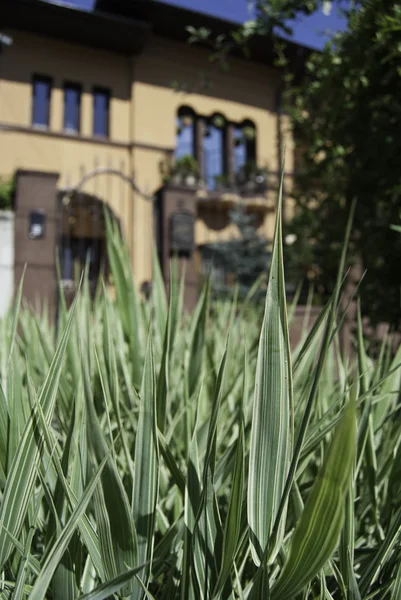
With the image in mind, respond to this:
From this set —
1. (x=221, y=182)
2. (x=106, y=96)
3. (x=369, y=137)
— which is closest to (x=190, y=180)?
(x=221, y=182)

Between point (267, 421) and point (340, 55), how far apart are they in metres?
2.05

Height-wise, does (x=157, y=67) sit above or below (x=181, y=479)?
above

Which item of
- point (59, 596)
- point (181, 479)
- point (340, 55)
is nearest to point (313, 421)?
point (181, 479)

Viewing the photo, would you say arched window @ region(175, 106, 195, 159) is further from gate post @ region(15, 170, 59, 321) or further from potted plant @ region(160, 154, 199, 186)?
gate post @ region(15, 170, 59, 321)

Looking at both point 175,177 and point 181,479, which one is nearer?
point 181,479

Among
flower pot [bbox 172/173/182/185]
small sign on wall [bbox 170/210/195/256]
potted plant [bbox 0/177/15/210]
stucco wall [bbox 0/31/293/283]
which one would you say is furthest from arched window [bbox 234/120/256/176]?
small sign on wall [bbox 170/210/195/256]

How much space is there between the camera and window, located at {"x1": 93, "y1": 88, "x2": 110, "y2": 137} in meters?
10.4

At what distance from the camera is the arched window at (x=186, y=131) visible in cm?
1113

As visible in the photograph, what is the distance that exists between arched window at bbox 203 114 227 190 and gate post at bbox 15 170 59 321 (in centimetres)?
565

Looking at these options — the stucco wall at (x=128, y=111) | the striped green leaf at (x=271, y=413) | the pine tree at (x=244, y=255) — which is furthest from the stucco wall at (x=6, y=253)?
the striped green leaf at (x=271, y=413)

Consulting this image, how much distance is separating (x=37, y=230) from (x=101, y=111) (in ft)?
19.7

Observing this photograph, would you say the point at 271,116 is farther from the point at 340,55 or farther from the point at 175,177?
the point at 340,55

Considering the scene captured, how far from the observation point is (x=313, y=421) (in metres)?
1.03

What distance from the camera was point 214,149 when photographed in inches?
442
